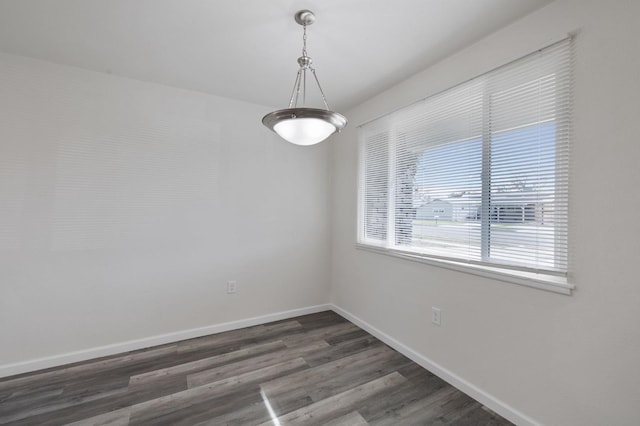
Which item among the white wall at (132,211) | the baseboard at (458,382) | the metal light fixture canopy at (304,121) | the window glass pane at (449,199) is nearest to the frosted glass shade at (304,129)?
→ the metal light fixture canopy at (304,121)

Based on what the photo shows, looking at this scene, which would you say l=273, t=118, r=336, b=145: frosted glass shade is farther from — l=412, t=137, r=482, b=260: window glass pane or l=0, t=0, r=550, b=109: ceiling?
A: l=412, t=137, r=482, b=260: window glass pane

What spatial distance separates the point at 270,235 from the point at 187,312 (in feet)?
3.78

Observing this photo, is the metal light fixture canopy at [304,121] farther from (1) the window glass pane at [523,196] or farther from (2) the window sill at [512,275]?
(2) the window sill at [512,275]

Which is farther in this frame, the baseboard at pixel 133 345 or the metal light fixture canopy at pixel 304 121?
the baseboard at pixel 133 345

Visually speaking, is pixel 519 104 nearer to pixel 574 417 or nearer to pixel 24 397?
pixel 574 417

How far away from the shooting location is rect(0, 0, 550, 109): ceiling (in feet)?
5.42

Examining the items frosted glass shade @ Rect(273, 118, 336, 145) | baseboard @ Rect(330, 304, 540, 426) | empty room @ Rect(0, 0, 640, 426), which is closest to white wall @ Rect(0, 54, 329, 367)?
empty room @ Rect(0, 0, 640, 426)

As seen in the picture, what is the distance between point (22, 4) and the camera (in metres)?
1.65

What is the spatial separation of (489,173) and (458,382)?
1.52 metres

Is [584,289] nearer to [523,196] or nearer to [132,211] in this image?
[523,196]

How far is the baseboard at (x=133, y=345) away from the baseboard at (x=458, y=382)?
1.12 meters

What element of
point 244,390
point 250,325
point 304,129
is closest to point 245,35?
point 304,129

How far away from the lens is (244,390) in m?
2.00

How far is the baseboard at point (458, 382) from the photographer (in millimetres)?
1691
